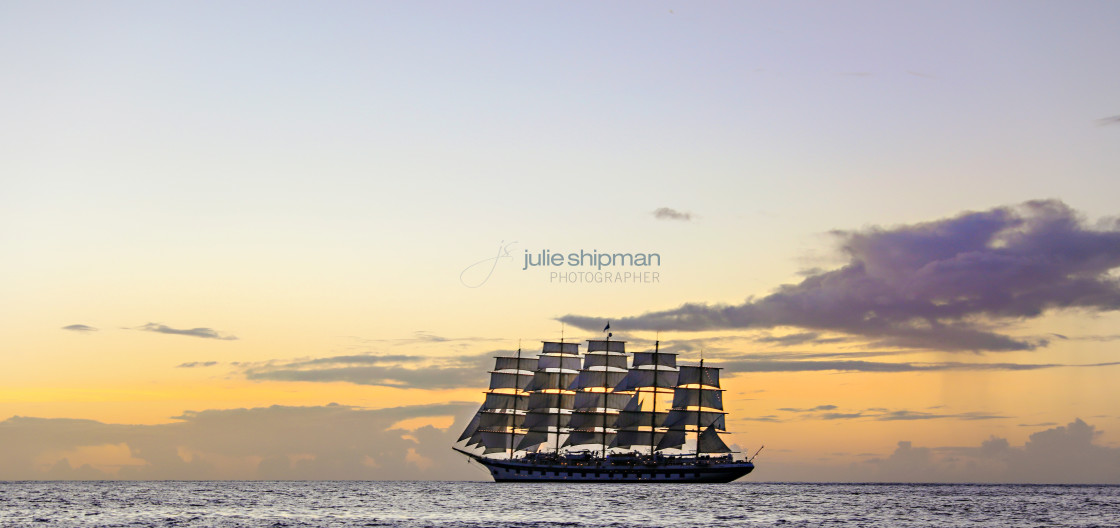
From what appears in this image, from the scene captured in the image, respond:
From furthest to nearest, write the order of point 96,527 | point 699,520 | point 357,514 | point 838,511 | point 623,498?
point 623,498
point 838,511
point 357,514
point 699,520
point 96,527

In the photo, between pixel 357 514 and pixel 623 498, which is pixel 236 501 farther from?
pixel 623 498

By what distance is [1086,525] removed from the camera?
115812 mm

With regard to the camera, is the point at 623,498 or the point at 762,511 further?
the point at 623,498

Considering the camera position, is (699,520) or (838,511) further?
(838,511)

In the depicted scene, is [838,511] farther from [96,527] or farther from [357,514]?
[96,527]

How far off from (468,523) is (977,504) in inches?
3559

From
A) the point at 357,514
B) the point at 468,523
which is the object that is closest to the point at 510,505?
the point at 357,514

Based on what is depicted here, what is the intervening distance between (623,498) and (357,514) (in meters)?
46.1

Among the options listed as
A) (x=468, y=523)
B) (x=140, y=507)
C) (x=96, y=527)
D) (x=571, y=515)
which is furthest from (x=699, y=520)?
(x=140, y=507)

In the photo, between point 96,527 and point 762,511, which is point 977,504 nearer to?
point 762,511

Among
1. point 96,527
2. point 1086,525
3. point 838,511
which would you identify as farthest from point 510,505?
point 1086,525

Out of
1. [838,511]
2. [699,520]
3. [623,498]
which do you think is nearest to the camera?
[699,520]

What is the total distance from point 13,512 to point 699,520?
269ft

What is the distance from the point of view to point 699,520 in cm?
11556
